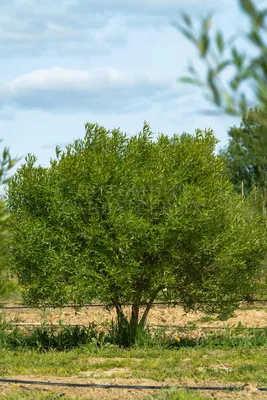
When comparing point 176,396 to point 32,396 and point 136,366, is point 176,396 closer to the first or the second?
point 32,396

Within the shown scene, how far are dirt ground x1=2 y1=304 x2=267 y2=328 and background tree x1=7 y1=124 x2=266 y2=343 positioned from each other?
2.23m

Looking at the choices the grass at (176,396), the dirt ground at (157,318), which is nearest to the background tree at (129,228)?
the dirt ground at (157,318)

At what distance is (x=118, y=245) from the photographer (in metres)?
11.4

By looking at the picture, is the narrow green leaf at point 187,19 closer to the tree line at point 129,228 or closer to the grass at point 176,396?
the grass at point 176,396

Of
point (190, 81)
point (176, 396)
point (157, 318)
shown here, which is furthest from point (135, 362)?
point (190, 81)

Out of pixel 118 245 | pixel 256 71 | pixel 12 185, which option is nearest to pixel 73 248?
pixel 118 245

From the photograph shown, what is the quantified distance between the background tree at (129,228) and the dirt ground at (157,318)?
2231mm

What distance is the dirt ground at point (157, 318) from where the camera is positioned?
14797 millimetres

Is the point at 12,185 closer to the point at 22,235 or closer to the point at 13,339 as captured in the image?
the point at 22,235

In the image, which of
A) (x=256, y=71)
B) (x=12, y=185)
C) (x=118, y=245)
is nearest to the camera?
(x=256, y=71)

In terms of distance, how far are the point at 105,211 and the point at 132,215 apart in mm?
536

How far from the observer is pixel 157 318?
15.5 meters

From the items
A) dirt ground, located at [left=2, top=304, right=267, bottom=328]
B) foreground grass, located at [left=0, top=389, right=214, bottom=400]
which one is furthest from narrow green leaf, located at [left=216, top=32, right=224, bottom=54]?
dirt ground, located at [left=2, top=304, right=267, bottom=328]

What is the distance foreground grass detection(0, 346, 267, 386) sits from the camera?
8914mm
